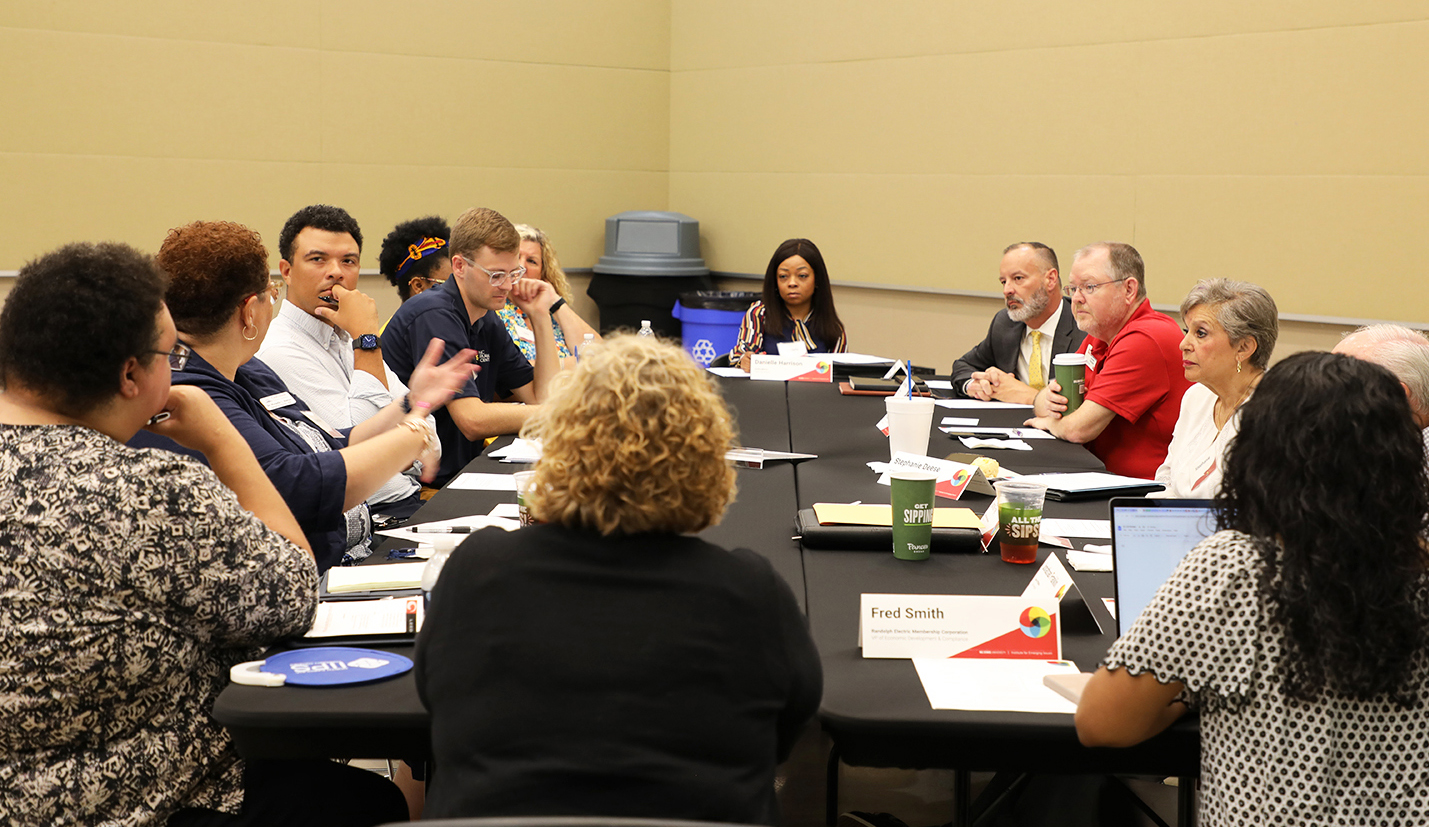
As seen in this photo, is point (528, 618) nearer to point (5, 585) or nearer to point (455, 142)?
point (5, 585)

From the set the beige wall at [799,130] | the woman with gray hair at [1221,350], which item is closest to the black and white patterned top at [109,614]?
the woman with gray hair at [1221,350]

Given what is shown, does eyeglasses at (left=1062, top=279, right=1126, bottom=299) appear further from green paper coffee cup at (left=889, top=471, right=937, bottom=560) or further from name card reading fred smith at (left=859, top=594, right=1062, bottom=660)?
name card reading fred smith at (left=859, top=594, right=1062, bottom=660)

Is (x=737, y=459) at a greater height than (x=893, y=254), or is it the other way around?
(x=893, y=254)

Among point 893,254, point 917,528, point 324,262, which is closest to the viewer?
point 917,528

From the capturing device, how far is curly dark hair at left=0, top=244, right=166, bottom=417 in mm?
1525

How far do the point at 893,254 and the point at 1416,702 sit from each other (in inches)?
220

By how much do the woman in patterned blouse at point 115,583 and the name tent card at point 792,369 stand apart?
329cm

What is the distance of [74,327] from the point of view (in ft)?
5.05

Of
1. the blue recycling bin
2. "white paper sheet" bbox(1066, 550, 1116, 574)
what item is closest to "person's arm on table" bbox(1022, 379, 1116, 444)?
"white paper sheet" bbox(1066, 550, 1116, 574)

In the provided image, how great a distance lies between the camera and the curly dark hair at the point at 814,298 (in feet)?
17.8

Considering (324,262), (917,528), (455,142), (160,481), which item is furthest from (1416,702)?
(455,142)

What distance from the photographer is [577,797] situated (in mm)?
1209

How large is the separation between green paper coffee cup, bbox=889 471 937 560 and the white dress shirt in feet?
5.05

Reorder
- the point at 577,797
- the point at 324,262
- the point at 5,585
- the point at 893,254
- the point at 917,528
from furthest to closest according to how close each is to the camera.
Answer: the point at 893,254 → the point at 324,262 → the point at 917,528 → the point at 5,585 → the point at 577,797
